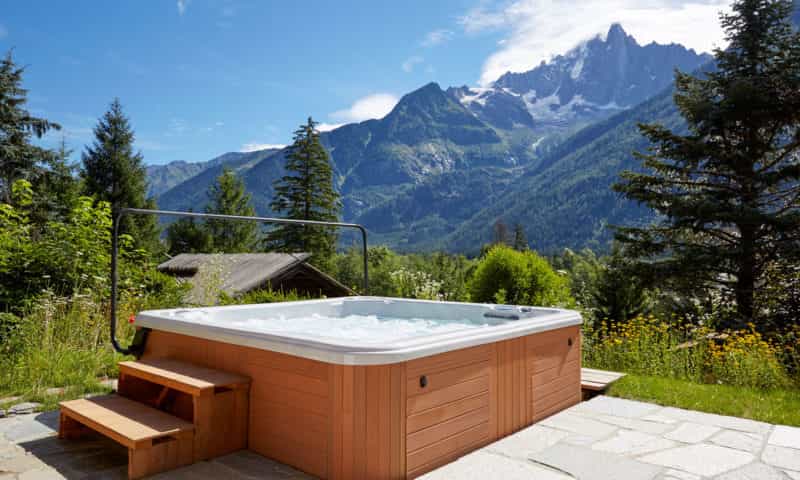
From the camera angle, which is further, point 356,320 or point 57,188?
point 57,188

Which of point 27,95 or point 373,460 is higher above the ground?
point 27,95

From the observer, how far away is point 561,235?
3287 inches

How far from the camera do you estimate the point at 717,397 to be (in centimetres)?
352

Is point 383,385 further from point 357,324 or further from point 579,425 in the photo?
point 357,324

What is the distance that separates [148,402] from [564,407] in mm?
2462

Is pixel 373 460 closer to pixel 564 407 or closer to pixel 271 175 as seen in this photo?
pixel 564 407

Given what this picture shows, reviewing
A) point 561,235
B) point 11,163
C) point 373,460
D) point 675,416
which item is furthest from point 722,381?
point 561,235

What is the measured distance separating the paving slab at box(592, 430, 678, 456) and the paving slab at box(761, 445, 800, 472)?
39 centimetres

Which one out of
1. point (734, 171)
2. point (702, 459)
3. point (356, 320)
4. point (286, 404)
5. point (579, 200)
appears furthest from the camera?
point (579, 200)

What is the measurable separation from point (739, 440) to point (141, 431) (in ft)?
9.63

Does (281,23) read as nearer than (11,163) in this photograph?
Yes

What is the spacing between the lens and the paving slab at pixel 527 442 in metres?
2.47

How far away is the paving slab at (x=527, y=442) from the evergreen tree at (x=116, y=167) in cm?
1940

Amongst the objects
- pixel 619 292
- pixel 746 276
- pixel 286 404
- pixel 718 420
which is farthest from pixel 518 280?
pixel 286 404
